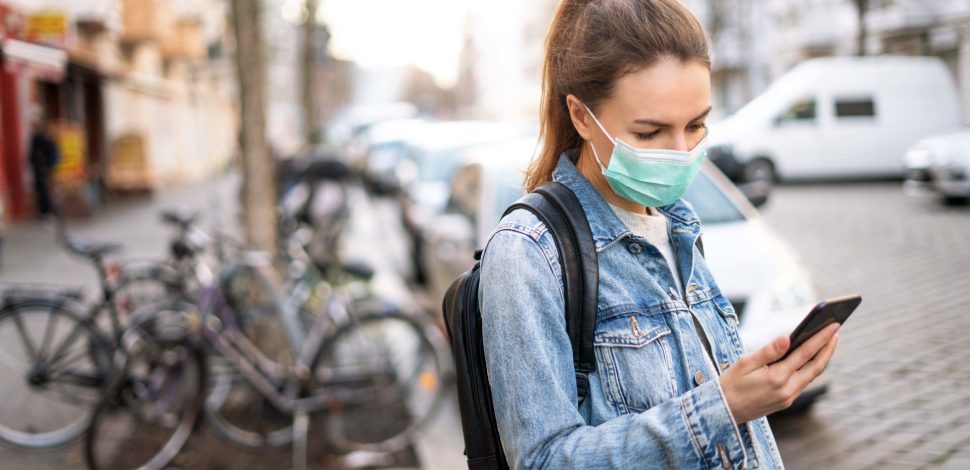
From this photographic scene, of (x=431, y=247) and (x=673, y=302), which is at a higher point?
(x=673, y=302)

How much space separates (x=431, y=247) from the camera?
30.3ft

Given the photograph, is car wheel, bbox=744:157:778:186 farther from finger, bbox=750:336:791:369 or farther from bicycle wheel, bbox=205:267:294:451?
finger, bbox=750:336:791:369

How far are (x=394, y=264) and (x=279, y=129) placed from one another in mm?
60669

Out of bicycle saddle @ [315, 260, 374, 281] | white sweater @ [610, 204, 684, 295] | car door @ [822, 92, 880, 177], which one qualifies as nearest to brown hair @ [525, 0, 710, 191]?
white sweater @ [610, 204, 684, 295]

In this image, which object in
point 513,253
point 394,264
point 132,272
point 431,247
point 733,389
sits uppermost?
point 513,253

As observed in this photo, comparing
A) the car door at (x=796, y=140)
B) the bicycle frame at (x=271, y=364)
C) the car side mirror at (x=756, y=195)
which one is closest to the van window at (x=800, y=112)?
the car door at (x=796, y=140)

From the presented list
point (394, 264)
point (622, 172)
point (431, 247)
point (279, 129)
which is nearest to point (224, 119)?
point (279, 129)

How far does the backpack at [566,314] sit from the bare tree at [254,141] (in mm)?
4956

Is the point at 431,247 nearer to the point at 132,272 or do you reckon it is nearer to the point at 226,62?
the point at 132,272

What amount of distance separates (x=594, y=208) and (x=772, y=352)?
0.43m

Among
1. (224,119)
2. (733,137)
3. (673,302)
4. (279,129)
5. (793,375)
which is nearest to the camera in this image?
(793,375)

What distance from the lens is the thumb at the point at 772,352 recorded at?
1.42 metres

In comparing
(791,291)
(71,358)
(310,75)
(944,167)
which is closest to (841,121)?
(944,167)

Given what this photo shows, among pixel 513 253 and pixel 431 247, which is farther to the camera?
pixel 431 247
